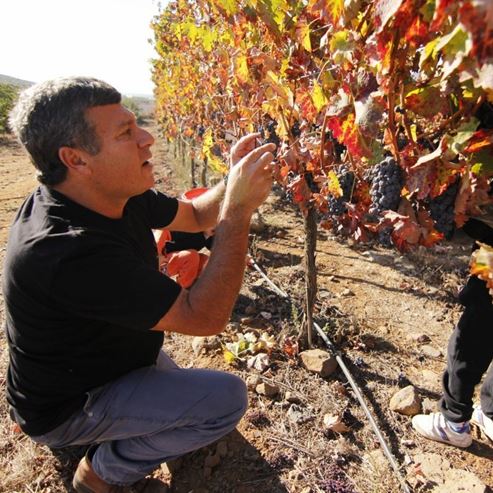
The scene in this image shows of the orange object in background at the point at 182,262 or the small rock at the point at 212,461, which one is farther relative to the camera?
the orange object in background at the point at 182,262

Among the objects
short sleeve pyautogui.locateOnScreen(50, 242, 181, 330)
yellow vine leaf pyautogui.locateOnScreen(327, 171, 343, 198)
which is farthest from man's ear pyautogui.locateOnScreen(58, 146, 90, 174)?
yellow vine leaf pyautogui.locateOnScreen(327, 171, 343, 198)

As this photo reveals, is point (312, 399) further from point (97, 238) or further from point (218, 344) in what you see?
point (97, 238)

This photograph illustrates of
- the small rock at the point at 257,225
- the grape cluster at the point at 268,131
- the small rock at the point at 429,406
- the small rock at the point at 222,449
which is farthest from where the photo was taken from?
the small rock at the point at 257,225

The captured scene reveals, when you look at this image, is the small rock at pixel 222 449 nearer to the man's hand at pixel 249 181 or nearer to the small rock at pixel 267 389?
the small rock at pixel 267 389

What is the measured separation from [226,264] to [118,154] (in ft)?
1.84

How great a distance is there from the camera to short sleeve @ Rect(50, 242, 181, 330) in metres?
1.35

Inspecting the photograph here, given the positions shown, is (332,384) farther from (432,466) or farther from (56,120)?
(56,120)

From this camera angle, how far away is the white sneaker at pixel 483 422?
83.0 inches

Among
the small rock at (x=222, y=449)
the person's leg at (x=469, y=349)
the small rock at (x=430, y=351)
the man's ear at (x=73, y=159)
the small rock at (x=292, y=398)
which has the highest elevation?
the man's ear at (x=73, y=159)

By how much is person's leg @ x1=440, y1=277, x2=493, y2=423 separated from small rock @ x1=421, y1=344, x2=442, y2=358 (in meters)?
0.85

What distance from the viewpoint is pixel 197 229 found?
2.38 meters

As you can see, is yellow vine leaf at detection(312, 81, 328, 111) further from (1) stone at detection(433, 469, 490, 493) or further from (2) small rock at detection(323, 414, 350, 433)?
(1) stone at detection(433, 469, 490, 493)

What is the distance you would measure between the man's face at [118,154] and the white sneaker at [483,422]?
203 centimetres

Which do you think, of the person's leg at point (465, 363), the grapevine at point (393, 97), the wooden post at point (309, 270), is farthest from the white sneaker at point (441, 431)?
the grapevine at point (393, 97)
